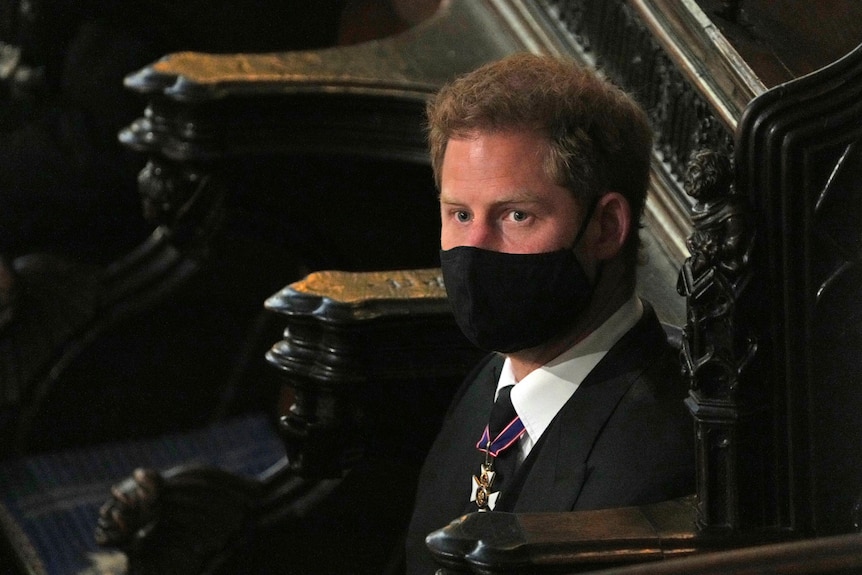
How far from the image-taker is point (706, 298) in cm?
158

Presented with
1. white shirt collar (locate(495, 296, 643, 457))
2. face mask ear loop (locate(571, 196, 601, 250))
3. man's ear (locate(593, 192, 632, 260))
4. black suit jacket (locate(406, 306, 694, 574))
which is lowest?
black suit jacket (locate(406, 306, 694, 574))

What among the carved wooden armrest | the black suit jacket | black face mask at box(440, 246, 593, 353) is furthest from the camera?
black face mask at box(440, 246, 593, 353)

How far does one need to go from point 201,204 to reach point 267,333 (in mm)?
1323

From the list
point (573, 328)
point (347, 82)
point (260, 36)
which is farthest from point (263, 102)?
point (573, 328)

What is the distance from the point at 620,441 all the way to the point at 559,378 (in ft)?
0.45

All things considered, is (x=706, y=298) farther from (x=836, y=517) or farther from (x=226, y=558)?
(x=226, y=558)

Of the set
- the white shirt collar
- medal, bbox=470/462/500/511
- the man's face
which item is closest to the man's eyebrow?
the man's face

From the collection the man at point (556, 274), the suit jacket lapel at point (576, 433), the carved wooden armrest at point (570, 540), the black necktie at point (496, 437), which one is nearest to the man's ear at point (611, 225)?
the man at point (556, 274)

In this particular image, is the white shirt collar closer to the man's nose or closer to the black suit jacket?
the black suit jacket

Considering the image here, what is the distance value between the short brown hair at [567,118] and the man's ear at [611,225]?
0.6 inches

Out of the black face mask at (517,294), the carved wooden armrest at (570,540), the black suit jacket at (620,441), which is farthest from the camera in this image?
the black face mask at (517,294)

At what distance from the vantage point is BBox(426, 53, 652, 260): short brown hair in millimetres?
1812

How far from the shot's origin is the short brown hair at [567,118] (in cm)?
181

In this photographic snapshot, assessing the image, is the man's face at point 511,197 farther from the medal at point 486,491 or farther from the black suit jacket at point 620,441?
the medal at point 486,491
